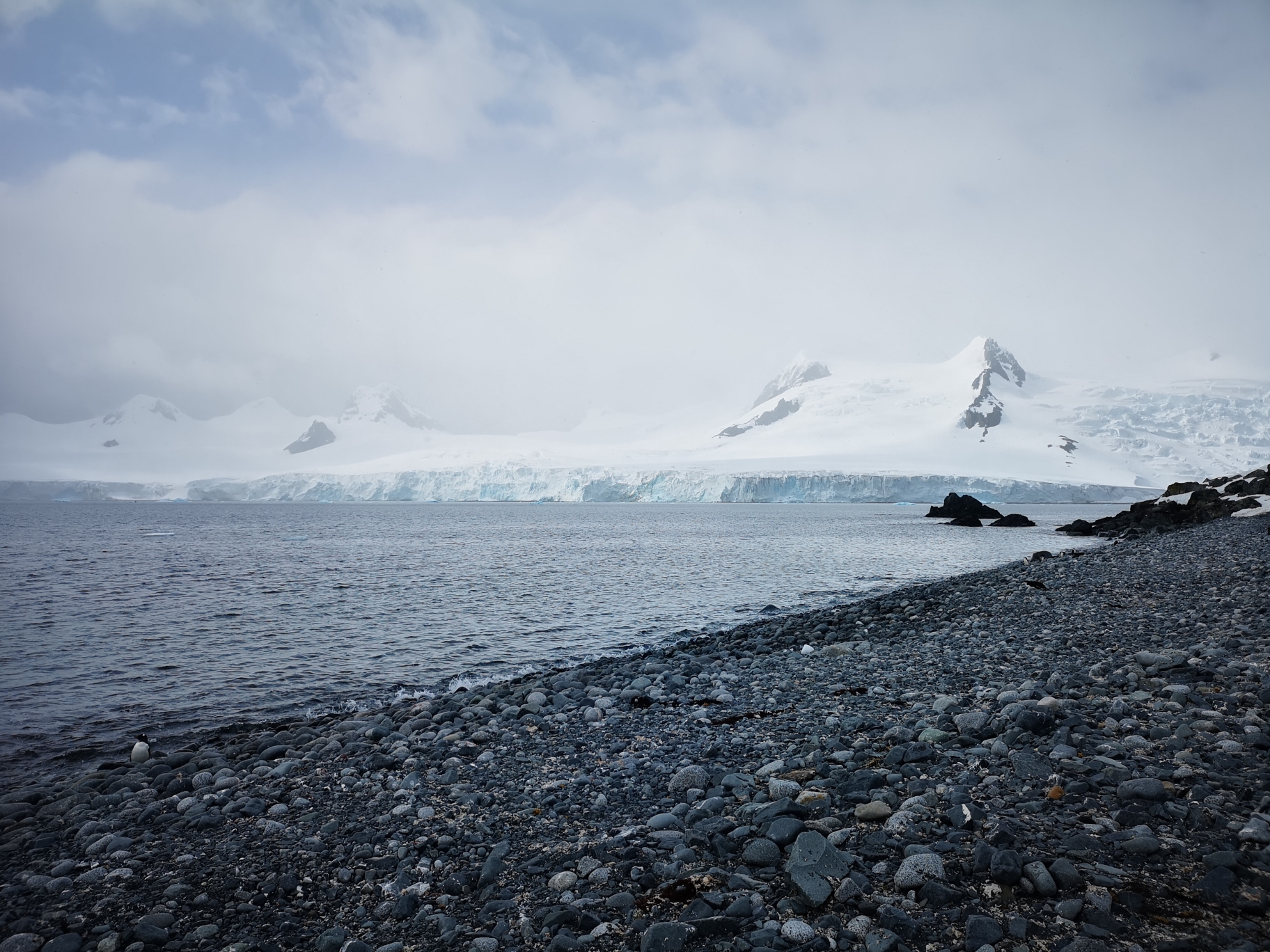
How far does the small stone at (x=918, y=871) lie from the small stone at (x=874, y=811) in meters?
0.63

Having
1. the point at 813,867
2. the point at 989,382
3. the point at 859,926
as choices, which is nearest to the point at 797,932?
the point at 859,926

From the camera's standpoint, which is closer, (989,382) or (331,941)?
(331,941)

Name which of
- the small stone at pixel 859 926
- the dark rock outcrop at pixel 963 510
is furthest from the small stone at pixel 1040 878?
the dark rock outcrop at pixel 963 510

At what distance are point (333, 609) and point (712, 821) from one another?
15.9 meters

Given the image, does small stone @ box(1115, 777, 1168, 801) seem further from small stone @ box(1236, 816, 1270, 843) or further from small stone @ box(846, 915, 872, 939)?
small stone @ box(846, 915, 872, 939)

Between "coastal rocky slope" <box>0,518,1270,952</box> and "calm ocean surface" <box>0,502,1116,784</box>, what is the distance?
2156mm

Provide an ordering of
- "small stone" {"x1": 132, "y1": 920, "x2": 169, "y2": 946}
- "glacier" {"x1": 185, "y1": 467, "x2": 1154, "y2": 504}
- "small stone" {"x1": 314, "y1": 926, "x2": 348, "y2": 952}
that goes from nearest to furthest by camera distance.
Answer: "small stone" {"x1": 314, "y1": 926, "x2": 348, "y2": 952}, "small stone" {"x1": 132, "y1": 920, "x2": 169, "y2": 946}, "glacier" {"x1": 185, "y1": 467, "x2": 1154, "y2": 504}

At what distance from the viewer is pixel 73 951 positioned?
152 inches

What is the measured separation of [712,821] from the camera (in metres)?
4.55

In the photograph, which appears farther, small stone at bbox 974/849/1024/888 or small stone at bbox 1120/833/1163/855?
small stone at bbox 1120/833/1163/855

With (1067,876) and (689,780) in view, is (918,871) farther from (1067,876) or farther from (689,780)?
(689,780)

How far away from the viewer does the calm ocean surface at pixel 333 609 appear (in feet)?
33.2

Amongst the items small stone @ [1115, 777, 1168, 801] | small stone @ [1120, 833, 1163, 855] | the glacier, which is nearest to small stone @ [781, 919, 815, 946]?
small stone @ [1120, 833, 1163, 855]

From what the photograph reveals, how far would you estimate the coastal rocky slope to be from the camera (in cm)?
338
